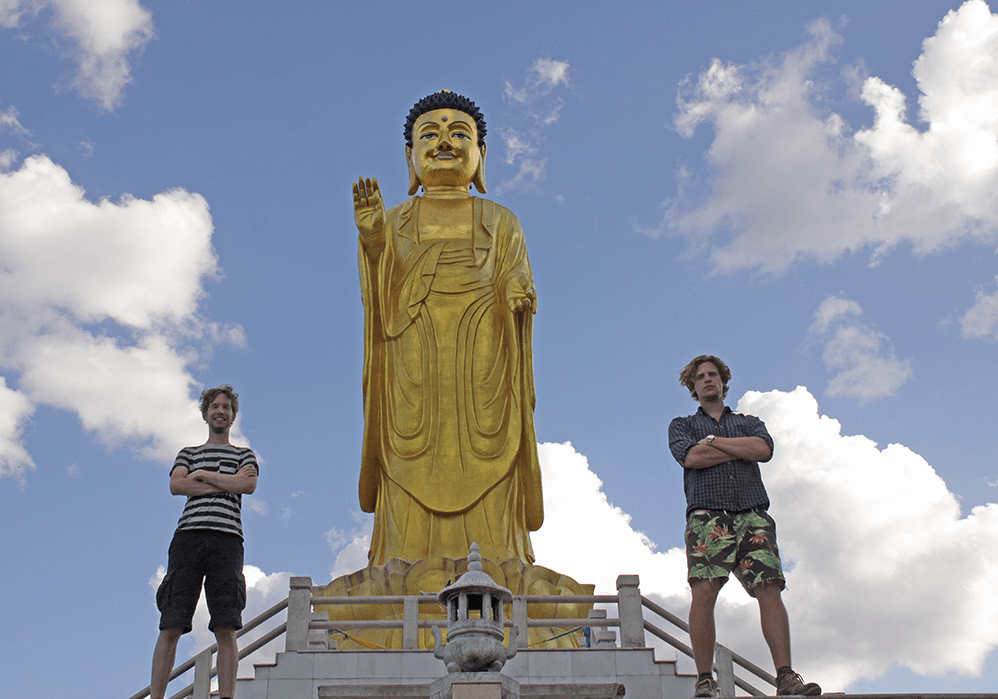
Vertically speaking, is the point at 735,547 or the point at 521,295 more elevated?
the point at 521,295

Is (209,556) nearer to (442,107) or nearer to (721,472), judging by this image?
(721,472)

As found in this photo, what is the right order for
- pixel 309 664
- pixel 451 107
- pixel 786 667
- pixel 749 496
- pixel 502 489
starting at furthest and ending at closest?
pixel 451 107 < pixel 502 489 < pixel 309 664 < pixel 749 496 < pixel 786 667

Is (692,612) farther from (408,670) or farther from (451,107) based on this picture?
(451,107)

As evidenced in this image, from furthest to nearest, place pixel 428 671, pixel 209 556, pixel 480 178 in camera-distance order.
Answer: pixel 480 178 → pixel 428 671 → pixel 209 556

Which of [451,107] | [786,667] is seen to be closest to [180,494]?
[786,667]

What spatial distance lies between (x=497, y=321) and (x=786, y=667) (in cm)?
642

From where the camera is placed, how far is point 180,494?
14.9ft

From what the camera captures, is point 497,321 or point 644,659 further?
point 497,321

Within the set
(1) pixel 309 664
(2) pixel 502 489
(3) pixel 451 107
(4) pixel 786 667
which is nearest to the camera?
(4) pixel 786 667

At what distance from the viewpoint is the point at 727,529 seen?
175 inches

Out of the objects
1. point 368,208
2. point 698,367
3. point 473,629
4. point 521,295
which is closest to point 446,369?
point 521,295

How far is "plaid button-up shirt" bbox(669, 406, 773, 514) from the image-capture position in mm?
4508

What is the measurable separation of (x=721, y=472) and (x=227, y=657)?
2135 mm

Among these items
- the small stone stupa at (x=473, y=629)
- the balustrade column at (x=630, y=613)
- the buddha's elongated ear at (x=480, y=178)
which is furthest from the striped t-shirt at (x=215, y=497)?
the buddha's elongated ear at (x=480, y=178)
